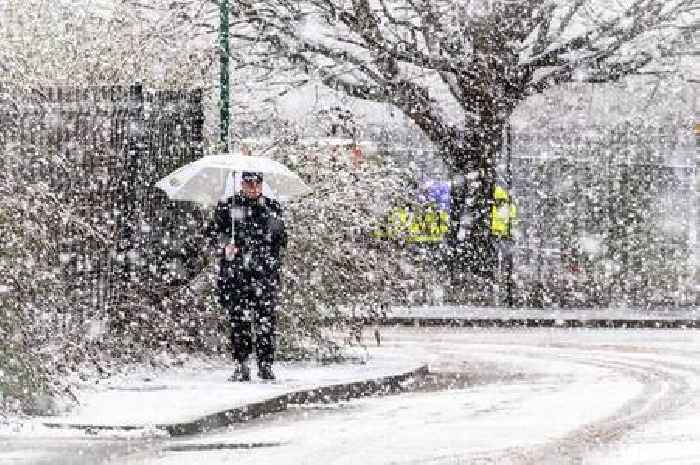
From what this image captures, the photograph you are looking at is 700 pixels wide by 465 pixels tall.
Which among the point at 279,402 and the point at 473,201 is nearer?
the point at 279,402

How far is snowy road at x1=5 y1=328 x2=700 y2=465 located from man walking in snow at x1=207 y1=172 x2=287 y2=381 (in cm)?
115

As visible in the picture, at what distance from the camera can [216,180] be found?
16984 millimetres

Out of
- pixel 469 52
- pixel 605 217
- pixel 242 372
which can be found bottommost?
pixel 242 372

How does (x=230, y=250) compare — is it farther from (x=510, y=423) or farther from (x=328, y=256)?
(x=510, y=423)

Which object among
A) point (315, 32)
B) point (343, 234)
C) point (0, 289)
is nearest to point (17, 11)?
point (343, 234)

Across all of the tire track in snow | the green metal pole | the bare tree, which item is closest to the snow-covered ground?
the tire track in snow

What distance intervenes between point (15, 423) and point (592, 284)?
750 inches

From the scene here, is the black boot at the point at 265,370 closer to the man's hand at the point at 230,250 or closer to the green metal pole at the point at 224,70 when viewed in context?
the man's hand at the point at 230,250

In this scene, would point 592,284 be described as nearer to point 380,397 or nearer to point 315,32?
point 315,32

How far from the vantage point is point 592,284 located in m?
31.0

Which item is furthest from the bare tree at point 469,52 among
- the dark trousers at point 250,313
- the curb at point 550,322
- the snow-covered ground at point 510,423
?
the dark trousers at point 250,313

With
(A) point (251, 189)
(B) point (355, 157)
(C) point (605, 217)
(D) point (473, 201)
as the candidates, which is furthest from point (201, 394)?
(C) point (605, 217)

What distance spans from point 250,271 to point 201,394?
157 centimetres

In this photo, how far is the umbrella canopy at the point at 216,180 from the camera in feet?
54.5
